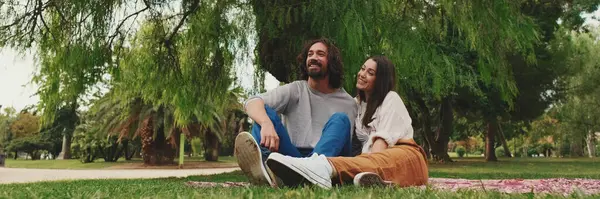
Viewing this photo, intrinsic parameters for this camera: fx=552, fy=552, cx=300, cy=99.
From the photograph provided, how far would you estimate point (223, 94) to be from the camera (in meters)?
7.46

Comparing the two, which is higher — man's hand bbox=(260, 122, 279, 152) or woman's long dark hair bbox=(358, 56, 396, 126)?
woman's long dark hair bbox=(358, 56, 396, 126)

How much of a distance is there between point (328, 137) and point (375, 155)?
0.91 feet

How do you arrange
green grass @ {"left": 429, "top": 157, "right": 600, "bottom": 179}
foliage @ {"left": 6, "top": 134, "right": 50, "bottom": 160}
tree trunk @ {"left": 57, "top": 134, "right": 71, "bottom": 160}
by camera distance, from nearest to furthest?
green grass @ {"left": 429, "top": 157, "right": 600, "bottom": 179}
tree trunk @ {"left": 57, "top": 134, "right": 71, "bottom": 160}
foliage @ {"left": 6, "top": 134, "right": 50, "bottom": 160}

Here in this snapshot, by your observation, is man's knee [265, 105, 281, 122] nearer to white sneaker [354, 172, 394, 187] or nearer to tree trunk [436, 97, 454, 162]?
white sneaker [354, 172, 394, 187]

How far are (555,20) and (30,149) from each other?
122 ft

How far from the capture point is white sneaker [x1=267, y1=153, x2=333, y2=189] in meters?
2.70

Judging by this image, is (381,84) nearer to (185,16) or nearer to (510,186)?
(510,186)

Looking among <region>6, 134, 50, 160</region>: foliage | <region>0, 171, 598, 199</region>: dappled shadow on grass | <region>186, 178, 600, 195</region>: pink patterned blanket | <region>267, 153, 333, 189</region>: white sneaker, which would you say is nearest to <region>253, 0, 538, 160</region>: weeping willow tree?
<region>186, 178, 600, 195</region>: pink patterned blanket

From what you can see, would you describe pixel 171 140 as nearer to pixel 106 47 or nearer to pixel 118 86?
pixel 118 86

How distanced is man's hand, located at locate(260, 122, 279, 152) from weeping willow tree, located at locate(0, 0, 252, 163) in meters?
3.07

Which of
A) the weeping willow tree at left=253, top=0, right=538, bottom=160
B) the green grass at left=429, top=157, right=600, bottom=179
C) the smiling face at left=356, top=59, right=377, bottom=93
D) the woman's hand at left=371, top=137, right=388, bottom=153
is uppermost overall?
the weeping willow tree at left=253, top=0, right=538, bottom=160

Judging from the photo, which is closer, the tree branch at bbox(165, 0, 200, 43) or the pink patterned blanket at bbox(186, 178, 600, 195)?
the pink patterned blanket at bbox(186, 178, 600, 195)

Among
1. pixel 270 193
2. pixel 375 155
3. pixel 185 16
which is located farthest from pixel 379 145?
pixel 185 16

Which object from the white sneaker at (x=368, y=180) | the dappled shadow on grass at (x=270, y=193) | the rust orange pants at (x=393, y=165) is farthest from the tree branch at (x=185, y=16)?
the white sneaker at (x=368, y=180)
